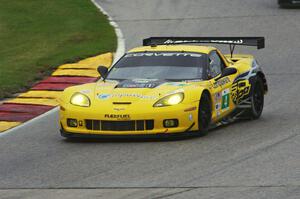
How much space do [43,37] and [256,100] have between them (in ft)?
33.0

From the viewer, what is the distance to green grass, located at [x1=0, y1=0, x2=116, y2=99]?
17.6 metres

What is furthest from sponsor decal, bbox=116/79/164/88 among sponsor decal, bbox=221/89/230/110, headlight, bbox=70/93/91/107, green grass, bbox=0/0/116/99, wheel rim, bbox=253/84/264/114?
green grass, bbox=0/0/116/99

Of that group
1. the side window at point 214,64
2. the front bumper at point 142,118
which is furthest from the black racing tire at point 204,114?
the side window at point 214,64

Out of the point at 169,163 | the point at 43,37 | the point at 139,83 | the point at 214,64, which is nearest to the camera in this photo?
the point at 169,163

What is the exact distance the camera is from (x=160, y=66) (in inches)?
488

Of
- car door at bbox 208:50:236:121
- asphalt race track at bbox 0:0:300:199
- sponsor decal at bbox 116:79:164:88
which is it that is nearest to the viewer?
asphalt race track at bbox 0:0:300:199

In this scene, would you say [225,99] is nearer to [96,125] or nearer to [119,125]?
[119,125]

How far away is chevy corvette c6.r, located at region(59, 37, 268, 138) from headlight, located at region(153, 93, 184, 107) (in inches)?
0.5

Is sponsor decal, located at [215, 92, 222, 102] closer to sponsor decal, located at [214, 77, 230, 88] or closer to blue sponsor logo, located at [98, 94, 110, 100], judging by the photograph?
sponsor decal, located at [214, 77, 230, 88]

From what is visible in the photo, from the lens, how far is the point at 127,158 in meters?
10.1

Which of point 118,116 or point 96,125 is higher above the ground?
point 118,116

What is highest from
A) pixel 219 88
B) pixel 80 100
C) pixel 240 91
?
pixel 80 100

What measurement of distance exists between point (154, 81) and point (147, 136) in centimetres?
105

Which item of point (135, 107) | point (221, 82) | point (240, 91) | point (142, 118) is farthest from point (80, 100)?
point (240, 91)
